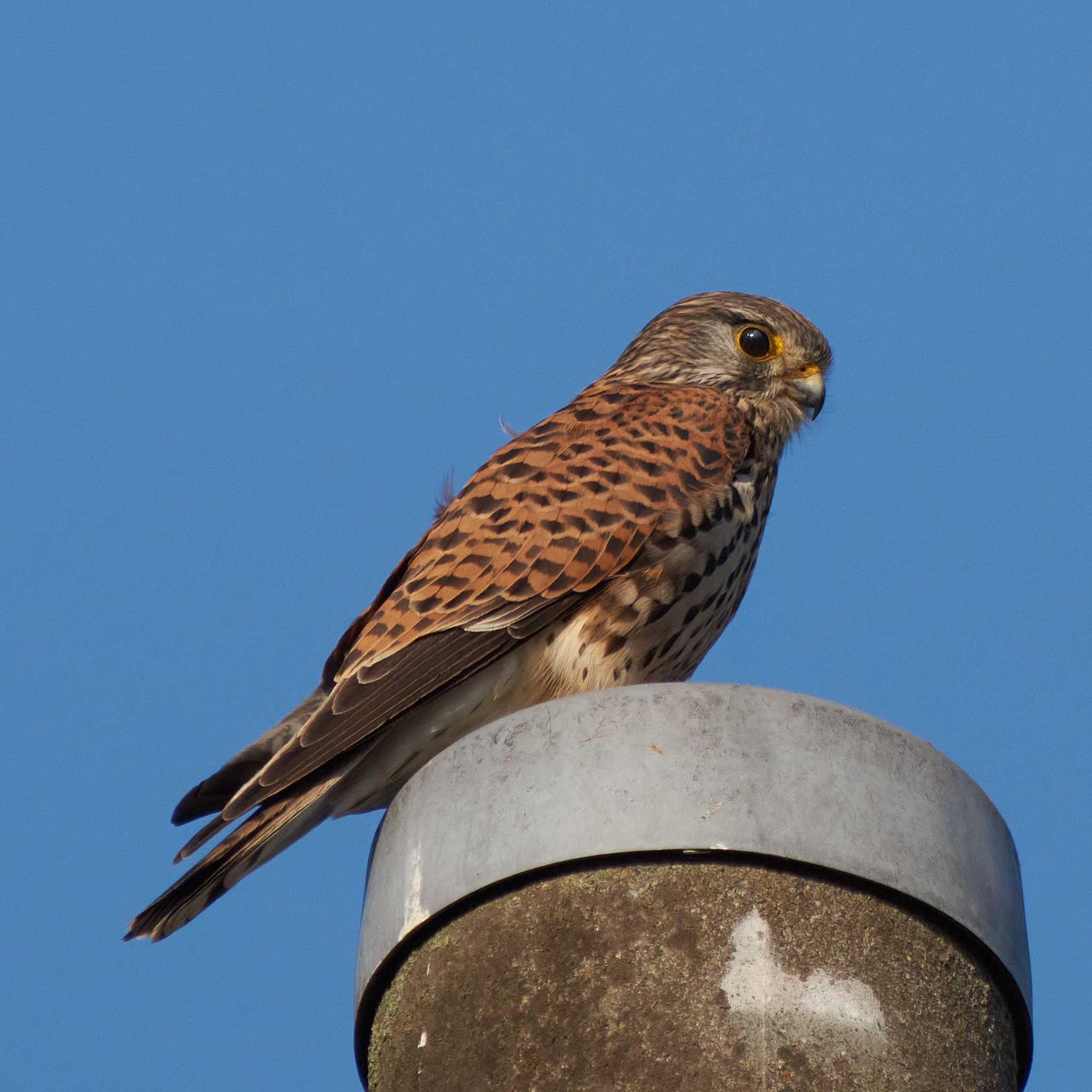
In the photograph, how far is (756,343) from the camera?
551 cm

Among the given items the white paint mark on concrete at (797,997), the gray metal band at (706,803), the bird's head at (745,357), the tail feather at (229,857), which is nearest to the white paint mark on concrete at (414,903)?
the gray metal band at (706,803)

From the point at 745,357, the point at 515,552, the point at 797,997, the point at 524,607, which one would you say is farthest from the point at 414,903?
the point at 745,357

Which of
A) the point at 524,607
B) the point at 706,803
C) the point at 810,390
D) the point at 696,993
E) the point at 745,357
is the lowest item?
the point at 696,993

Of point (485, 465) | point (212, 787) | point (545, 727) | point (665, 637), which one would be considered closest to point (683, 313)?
point (485, 465)

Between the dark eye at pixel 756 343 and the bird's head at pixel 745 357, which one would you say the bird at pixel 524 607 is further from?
the dark eye at pixel 756 343

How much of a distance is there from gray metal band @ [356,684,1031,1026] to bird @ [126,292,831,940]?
80cm

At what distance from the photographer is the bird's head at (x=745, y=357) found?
534cm

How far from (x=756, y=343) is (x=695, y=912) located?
3154 millimetres

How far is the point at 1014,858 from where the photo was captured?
9.87 ft

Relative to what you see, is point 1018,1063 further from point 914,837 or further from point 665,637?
point 665,637

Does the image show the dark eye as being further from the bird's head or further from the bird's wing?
the bird's wing

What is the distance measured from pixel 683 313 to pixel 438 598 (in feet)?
6.33

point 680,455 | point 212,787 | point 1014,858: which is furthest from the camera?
point 680,455

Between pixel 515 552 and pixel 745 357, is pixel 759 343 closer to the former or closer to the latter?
pixel 745 357
